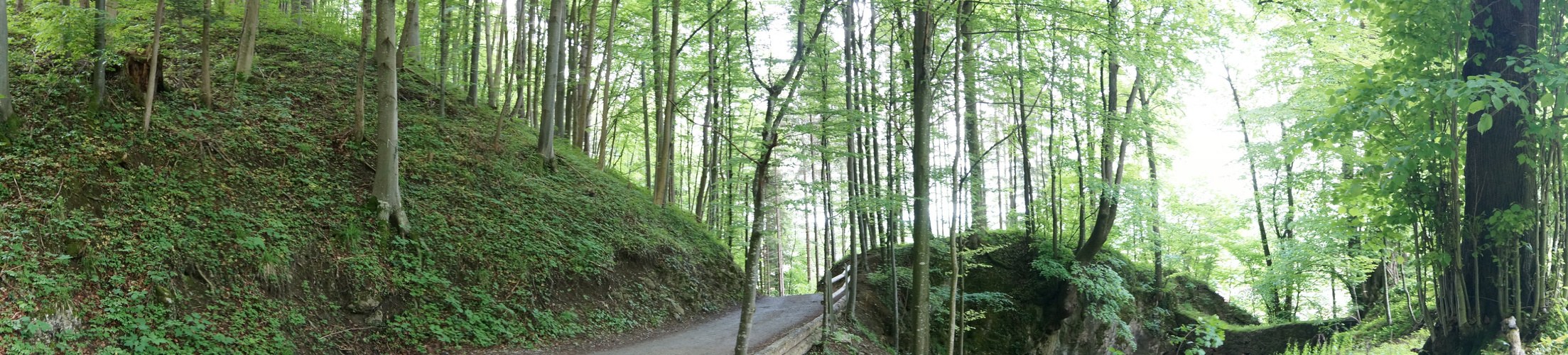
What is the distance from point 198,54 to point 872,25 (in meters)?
10.2

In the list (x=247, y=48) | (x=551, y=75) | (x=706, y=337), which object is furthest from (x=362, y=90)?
(x=706, y=337)

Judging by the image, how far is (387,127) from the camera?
336 inches

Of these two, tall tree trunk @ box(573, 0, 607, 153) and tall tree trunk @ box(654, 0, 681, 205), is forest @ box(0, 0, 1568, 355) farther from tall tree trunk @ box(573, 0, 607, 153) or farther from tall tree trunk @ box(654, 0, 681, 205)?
tall tree trunk @ box(573, 0, 607, 153)

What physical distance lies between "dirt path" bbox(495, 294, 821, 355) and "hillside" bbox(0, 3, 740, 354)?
1.34ft

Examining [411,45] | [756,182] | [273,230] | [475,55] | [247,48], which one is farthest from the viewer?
[475,55]

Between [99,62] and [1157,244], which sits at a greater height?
[99,62]

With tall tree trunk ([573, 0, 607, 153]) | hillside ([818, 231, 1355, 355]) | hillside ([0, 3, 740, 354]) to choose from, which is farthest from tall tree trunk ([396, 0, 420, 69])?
hillside ([818, 231, 1355, 355])

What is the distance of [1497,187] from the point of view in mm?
3867

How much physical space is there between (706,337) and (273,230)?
5.23m

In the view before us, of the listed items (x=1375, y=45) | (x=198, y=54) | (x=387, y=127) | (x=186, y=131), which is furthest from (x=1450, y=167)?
(x=198, y=54)

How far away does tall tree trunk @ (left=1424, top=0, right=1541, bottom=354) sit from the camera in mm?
3770

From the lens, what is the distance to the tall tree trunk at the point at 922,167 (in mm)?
6664

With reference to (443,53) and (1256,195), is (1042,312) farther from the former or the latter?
(443,53)

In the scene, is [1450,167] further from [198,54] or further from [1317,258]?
[198,54]
